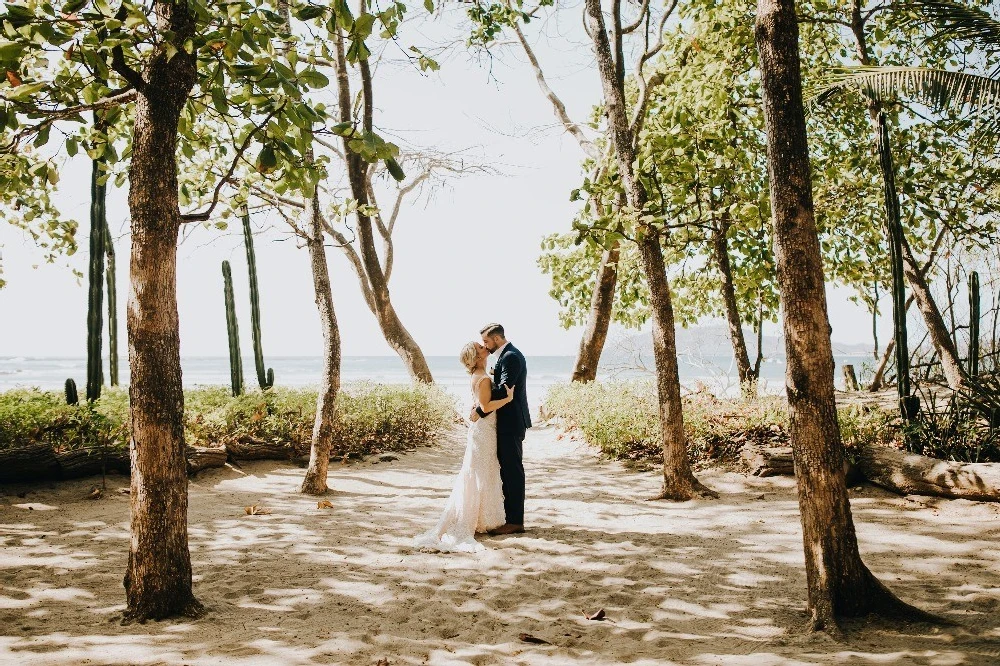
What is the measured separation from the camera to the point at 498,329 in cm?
685

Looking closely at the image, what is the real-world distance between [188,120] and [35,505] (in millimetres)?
5079

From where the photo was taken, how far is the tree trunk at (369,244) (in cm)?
1354

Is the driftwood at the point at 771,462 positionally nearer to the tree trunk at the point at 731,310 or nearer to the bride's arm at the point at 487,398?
the tree trunk at the point at 731,310

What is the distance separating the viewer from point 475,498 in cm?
661

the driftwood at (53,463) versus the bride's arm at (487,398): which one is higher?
the bride's arm at (487,398)

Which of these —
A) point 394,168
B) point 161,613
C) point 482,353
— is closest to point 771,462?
point 482,353

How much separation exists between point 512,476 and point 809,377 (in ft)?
11.4

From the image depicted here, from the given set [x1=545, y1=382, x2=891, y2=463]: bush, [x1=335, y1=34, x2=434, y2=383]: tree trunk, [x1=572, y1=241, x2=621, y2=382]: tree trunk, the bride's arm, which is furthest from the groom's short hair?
[x1=572, y1=241, x2=621, y2=382]: tree trunk

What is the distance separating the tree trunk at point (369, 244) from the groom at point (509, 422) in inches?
246

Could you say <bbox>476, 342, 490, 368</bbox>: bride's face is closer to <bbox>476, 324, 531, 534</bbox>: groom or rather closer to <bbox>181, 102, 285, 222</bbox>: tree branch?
<bbox>476, 324, 531, 534</bbox>: groom

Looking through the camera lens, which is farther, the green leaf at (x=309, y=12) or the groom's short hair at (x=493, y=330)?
the groom's short hair at (x=493, y=330)

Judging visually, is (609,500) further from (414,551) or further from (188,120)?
(188,120)

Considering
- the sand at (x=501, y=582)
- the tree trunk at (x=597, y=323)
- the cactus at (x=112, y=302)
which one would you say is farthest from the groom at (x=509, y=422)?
the tree trunk at (x=597, y=323)

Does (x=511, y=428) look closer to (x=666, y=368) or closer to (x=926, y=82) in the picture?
(x=666, y=368)
